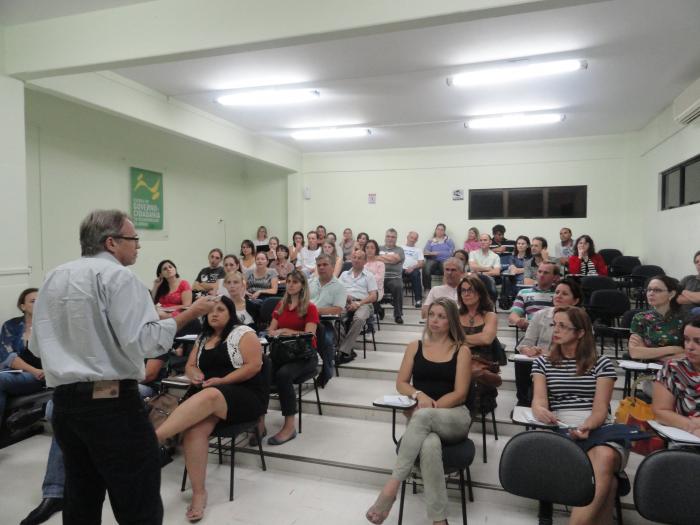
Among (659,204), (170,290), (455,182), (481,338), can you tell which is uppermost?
(455,182)

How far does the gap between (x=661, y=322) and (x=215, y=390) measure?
313 cm

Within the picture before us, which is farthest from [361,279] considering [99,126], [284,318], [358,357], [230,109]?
[99,126]

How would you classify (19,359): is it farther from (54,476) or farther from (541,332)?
(541,332)

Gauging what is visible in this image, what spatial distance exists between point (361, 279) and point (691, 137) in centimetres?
423

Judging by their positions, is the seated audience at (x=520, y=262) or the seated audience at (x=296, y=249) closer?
the seated audience at (x=520, y=262)

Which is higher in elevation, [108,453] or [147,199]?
[147,199]

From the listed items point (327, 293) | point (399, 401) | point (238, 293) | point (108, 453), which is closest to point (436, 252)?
point (327, 293)

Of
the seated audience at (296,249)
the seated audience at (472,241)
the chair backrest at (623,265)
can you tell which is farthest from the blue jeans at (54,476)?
the chair backrest at (623,265)

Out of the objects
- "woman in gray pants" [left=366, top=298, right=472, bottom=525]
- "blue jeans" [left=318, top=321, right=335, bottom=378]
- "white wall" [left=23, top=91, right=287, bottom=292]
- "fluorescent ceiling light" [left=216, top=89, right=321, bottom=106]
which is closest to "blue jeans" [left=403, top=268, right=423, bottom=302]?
"fluorescent ceiling light" [left=216, top=89, right=321, bottom=106]

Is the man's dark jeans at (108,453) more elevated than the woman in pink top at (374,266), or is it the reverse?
the woman in pink top at (374,266)

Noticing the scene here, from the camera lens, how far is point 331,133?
7.73 m

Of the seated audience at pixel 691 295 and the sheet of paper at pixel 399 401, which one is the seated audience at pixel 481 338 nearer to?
the sheet of paper at pixel 399 401

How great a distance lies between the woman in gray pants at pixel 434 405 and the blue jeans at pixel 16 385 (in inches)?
104

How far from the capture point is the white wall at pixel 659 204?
555 cm
